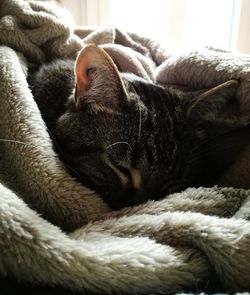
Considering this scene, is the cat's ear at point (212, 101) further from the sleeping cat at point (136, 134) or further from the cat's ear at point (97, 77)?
the cat's ear at point (97, 77)

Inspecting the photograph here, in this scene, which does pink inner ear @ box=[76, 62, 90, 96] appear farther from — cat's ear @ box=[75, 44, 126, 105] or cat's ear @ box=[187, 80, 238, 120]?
cat's ear @ box=[187, 80, 238, 120]

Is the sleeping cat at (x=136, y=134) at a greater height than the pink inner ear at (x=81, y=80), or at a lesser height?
lesser

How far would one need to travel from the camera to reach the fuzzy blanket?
1.81 ft

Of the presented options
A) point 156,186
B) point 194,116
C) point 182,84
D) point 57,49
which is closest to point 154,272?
point 156,186

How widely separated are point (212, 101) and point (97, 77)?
0.80 feet

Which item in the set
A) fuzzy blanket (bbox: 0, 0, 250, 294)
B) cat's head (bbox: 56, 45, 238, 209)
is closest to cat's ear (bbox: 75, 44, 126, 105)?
cat's head (bbox: 56, 45, 238, 209)

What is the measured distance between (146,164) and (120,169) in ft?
0.17

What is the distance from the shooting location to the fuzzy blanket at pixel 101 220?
21.7 inches

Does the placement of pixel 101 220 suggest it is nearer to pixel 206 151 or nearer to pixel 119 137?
pixel 119 137

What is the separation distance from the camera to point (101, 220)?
690 mm

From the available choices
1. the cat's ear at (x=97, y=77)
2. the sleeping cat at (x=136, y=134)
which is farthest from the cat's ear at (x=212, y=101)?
the cat's ear at (x=97, y=77)

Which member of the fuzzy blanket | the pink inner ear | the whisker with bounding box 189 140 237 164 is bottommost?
the whisker with bounding box 189 140 237 164

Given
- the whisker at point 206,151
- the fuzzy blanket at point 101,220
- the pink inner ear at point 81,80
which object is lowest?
the whisker at point 206,151

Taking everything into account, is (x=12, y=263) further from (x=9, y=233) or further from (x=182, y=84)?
(x=182, y=84)
